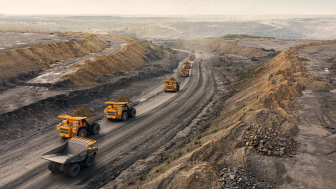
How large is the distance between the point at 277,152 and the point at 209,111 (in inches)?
476

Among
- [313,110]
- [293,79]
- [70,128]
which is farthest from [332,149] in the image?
[70,128]

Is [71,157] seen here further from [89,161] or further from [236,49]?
[236,49]

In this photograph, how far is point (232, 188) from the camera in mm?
9016

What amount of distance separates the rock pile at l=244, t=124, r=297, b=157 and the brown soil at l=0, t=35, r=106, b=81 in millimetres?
29836

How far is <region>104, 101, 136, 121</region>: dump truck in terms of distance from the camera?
20203 mm

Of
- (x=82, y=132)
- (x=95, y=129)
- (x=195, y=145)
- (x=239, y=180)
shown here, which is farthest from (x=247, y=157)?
(x=82, y=132)

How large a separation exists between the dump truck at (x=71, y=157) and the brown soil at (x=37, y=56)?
20.5 meters

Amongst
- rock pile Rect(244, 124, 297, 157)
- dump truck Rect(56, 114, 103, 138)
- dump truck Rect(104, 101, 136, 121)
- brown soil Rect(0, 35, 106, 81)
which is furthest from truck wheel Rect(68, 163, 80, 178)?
brown soil Rect(0, 35, 106, 81)

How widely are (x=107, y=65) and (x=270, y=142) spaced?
32.9 meters

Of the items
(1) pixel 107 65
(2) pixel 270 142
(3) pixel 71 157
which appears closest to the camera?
(3) pixel 71 157

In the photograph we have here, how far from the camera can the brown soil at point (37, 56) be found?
94.5ft

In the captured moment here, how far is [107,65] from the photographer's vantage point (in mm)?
38844

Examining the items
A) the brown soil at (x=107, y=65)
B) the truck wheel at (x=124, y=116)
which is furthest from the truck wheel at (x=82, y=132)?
the brown soil at (x=107, y=65)

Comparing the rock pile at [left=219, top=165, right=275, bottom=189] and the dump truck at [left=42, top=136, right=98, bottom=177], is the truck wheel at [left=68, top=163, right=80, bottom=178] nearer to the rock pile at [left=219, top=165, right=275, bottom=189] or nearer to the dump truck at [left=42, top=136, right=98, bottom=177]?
the dump truck at [left=42, top=136, right=98, bottom=177]
